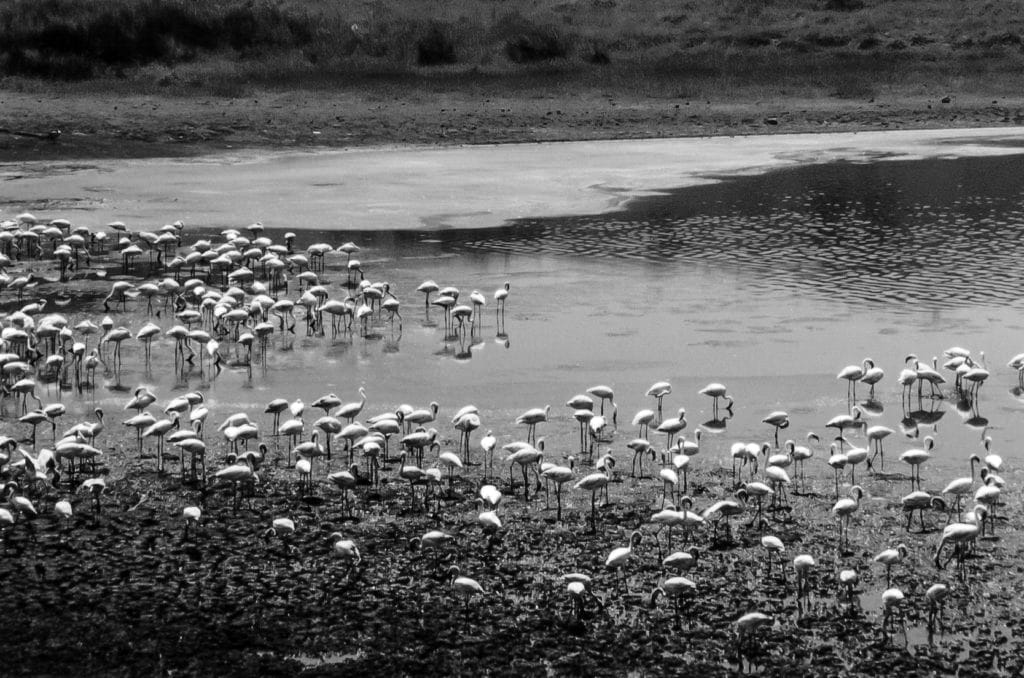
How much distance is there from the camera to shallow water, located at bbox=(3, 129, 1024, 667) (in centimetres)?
1376

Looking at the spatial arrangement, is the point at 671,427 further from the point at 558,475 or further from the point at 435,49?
the point at 435,49

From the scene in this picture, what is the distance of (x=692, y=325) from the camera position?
1786 centimetres

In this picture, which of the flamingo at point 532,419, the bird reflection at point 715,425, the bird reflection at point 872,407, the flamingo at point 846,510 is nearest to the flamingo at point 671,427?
the bird reflection at point 715,425

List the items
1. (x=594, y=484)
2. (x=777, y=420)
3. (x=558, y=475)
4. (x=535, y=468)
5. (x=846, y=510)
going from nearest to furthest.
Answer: (x=846, y=510)
(x=594, y=484)
(x=558, y=475)
(x=535, y=468)
(x=777, y=420)

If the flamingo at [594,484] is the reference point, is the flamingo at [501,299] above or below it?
above

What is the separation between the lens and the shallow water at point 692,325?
13758 millimetres

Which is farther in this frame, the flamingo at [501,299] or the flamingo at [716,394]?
the flamingo at [501,299]

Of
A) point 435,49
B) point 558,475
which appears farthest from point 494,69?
point 558,475

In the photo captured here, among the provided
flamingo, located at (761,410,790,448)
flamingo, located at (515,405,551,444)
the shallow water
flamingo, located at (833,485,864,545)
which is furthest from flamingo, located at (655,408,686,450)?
flamingo, located at (833,485,864,545)

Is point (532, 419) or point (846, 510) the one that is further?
point (532, 419)

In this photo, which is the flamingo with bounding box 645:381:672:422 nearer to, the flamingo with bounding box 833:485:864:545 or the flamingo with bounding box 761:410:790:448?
the flamingo with bounding box 761:410:790:448

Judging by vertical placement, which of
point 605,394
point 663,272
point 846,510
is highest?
point 663,272

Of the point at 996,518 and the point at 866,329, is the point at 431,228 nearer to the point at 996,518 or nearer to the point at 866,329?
the point at 866,329

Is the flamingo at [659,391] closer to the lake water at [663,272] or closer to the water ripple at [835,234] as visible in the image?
the lake water at [663,272]
